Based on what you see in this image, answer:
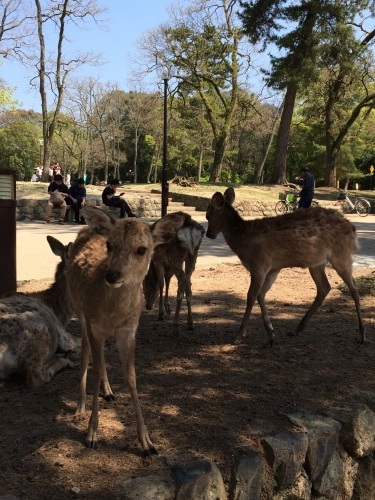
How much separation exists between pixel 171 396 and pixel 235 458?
0.96 m

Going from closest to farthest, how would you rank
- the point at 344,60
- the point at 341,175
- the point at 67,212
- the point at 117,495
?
1. the point at 117,495
2. the point at 67,212
3. the point at 344,60
4. the point at 341,175

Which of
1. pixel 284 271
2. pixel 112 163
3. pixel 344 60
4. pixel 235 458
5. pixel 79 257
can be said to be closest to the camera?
pixel 235 458

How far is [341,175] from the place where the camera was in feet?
168

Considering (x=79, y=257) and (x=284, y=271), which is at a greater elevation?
(x=79, y=257)

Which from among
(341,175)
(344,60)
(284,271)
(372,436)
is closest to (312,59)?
(344,60)

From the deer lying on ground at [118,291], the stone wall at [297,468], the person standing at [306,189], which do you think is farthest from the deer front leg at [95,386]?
the person standing at [306,189]

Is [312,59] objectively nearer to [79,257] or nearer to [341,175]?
[79,257]

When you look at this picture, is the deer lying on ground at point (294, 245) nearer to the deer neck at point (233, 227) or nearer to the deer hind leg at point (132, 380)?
the deer neck at point (233, 227)

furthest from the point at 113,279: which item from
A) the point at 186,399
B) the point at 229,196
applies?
the point at 229,196

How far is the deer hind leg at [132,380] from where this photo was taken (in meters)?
3.03

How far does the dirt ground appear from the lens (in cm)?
282

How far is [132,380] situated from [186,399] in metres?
0.79

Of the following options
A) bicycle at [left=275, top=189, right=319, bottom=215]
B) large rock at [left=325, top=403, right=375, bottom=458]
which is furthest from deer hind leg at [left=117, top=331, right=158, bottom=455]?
bicycle at [left=275, top=189, right=319, bottom=215]

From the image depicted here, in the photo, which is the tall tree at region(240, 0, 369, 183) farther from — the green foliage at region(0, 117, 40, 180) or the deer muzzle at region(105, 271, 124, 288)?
the green foliage at region(0, 117, 40, 180)
